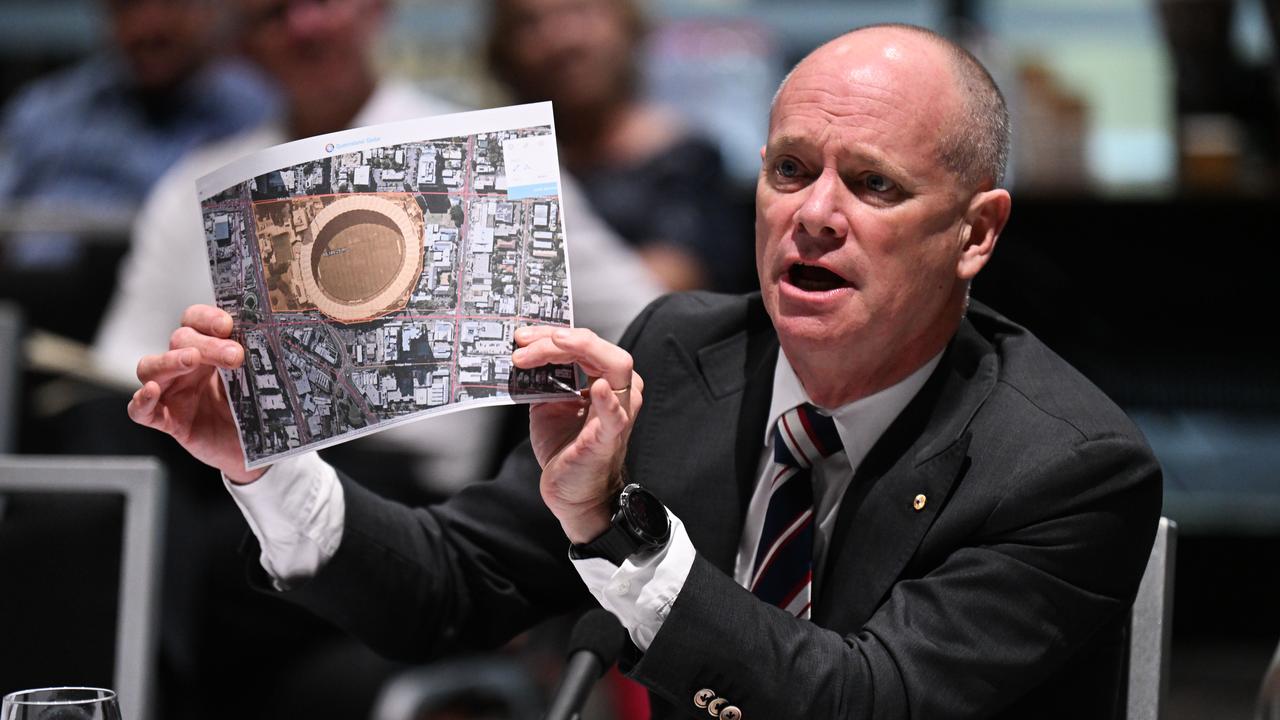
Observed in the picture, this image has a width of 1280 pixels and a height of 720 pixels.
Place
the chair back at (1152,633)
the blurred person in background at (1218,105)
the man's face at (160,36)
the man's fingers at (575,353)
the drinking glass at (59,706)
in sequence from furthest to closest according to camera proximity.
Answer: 1. the blurred person in background at (1218,105)
2. the man's face at (160,36)
3. the chair back at (1152,633)
4. the man's fingers at (575,353)
5. the drinking glass at (59,706)

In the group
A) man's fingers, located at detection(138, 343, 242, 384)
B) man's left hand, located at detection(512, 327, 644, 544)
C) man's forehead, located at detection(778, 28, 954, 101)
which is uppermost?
man's forehead, located at detection(778, 28, 954, 101)

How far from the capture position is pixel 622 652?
1.58 meters

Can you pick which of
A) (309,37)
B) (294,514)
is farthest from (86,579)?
(309,37)

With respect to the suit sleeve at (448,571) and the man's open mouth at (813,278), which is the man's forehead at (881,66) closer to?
the man's open mouth at (813,278)

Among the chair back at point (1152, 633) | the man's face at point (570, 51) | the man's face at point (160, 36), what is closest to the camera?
the chair back at point (1152, 633)

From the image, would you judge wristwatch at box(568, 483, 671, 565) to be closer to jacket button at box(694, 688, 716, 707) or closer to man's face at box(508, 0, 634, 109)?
jacket button at box(694, 688, 716, 707)

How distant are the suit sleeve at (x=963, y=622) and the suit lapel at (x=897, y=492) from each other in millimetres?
36

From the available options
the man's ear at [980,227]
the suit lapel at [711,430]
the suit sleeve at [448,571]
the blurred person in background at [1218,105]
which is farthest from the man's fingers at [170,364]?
Result: the blurred person in background at [1218,105]

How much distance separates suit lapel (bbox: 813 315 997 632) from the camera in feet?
5.36

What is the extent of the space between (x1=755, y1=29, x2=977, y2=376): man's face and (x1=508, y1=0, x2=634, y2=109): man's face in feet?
7.03

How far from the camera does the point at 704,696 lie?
151 cm

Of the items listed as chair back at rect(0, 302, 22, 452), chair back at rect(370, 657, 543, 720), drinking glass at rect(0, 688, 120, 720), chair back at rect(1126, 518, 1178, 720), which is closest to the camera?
drinking glass at rect(0, 688, 120, 720)

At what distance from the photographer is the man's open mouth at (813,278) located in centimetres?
165

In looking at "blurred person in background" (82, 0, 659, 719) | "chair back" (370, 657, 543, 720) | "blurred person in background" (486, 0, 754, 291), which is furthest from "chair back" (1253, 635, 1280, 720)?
Answer: "blurred person in background" (486, 0, 754, 291)
